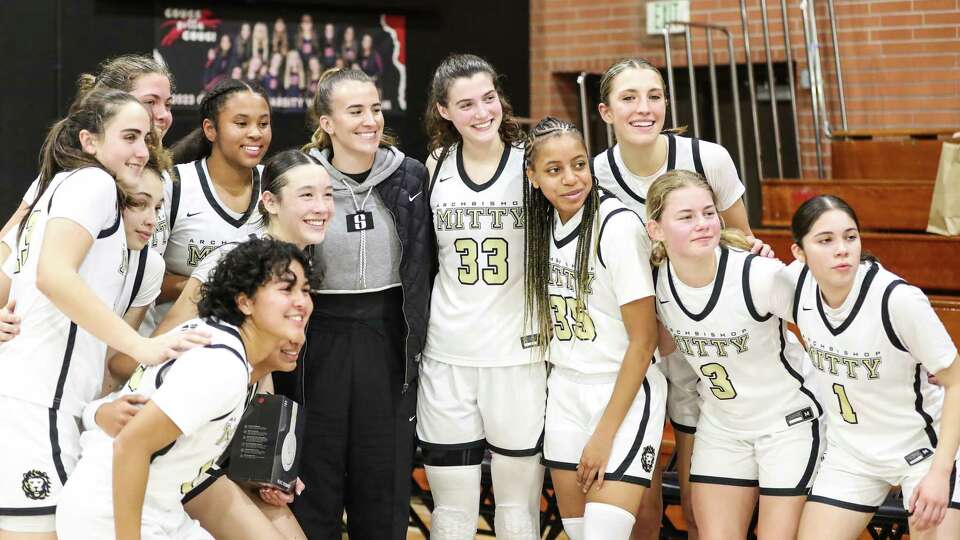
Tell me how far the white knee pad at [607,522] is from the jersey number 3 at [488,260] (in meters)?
0.75

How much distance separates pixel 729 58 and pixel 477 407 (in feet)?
15.8

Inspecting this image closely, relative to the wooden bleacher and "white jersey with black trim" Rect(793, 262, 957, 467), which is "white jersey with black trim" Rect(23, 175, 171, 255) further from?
the wooden bleacher

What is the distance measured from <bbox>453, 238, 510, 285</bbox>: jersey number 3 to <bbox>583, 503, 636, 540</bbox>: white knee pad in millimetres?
748

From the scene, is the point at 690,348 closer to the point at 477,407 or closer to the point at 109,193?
the point at 477,407

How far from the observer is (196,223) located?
142 inches

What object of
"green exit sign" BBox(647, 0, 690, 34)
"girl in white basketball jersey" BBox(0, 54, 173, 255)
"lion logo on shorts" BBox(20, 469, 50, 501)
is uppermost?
"green exit sign" BBox(647, 0, 690, 34)

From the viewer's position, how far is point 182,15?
22.6 ft

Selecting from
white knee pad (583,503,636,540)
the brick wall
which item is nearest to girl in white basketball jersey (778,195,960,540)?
white knee pad (583,503,636,540)

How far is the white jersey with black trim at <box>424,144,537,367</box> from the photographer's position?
3574 mm

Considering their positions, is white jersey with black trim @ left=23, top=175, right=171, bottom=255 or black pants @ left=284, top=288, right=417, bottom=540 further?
black pants @ left=284, top=288, right=417, bottom=540

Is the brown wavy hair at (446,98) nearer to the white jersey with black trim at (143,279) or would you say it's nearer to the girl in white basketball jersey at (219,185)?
the girl in white basketball jersey at (219,185)

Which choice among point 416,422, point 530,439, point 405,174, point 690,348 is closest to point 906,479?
point 690,348

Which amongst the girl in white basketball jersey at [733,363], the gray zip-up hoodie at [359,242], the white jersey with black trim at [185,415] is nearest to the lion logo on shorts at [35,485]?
the white jersey with black trim at [185,415]

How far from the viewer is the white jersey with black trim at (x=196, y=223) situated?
11.8ft
